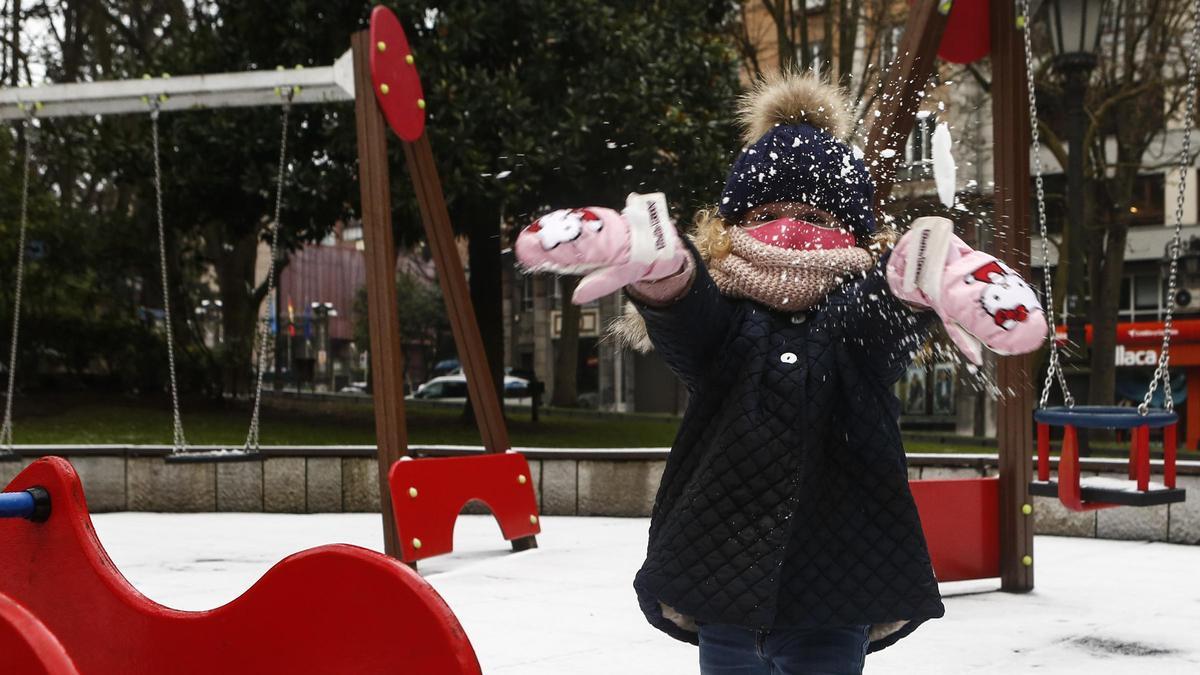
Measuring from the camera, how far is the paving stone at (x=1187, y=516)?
7953 mm

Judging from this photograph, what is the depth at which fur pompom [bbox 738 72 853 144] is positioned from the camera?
2.66 metres

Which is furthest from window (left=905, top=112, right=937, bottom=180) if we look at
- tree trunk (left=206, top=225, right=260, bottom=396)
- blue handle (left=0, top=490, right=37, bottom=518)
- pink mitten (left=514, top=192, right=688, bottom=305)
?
tree trunk (left=206, top=225, right=260, bottom=396)

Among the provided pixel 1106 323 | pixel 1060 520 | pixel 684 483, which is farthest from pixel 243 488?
pixel 1106 323

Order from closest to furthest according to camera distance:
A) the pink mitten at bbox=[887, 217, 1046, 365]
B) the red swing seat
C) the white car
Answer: the pink mitten at bbox=[887, 217, 1046, 365]
the red swing seat
the white car

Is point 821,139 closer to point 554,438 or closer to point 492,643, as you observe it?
point 492,643

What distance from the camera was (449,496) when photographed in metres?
6.89

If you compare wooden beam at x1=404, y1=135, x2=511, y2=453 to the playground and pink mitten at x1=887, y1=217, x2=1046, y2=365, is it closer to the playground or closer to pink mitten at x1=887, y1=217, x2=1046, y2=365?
the playground

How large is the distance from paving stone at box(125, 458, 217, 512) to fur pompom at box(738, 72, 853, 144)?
8.00 meters

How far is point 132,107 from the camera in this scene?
26.7ft

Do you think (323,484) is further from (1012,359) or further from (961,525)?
(1012,359)

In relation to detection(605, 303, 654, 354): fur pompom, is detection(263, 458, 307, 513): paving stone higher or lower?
lower

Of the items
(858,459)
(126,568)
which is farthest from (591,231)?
(126,568)

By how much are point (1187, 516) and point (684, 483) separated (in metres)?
6.76

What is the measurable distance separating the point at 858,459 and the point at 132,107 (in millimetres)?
7045
